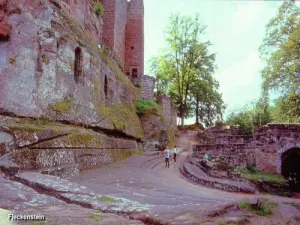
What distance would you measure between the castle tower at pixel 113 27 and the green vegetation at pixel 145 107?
400 centimetres

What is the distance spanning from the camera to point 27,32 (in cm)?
939

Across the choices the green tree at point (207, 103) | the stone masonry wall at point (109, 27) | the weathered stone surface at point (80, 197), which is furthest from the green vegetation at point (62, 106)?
the green tree at point (207, 103)

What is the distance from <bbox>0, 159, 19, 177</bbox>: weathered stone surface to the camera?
6.32m

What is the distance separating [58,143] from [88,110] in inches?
149

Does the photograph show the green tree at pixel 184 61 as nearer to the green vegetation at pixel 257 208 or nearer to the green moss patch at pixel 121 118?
the green moss patch at pixel 121 118

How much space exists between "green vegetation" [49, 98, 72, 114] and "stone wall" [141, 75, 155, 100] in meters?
13.4

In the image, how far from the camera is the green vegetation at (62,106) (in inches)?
401

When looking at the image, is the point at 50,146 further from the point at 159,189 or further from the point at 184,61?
the point at 184,61

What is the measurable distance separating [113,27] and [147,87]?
19.6ft

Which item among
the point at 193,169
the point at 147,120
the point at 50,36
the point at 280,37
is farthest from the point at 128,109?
the point at 280,37

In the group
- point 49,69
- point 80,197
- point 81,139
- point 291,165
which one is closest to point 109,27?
point 49,69

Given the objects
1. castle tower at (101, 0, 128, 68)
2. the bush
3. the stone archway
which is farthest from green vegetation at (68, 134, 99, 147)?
the stone archway

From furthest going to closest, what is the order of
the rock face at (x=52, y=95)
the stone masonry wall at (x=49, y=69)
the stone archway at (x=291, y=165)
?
the stone archway at (x=291, y=165), the stone masonry wall at (x=49, y=69), the rock face at (x=52, y=95)

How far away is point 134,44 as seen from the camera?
2738 cm
